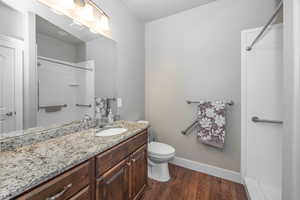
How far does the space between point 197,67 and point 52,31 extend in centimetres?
181

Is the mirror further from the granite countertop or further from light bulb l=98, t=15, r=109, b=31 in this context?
the granite countertop

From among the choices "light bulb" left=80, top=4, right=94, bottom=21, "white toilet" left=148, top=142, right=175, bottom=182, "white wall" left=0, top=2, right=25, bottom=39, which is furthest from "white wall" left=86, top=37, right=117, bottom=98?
"white toilet" left=148, top=142, right=175, bottom=182

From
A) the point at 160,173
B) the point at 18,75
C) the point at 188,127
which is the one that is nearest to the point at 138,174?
the point at 160,173

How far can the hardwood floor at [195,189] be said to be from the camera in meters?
1.51

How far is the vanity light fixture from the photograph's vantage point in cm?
117

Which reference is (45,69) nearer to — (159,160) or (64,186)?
(64,186)

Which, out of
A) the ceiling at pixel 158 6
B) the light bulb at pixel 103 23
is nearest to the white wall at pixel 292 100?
the ceiling at pixel 158 6

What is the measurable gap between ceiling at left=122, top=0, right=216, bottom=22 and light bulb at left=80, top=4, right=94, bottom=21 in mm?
730

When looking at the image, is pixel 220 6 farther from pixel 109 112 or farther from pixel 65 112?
pixel 65 112

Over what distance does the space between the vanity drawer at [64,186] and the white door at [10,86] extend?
0.62 metres

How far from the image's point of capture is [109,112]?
169 cm

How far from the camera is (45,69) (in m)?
1.10

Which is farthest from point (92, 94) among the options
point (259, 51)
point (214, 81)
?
point (259, 51)

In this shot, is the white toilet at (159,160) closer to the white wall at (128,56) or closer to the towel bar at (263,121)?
the white wall at (128,56)
